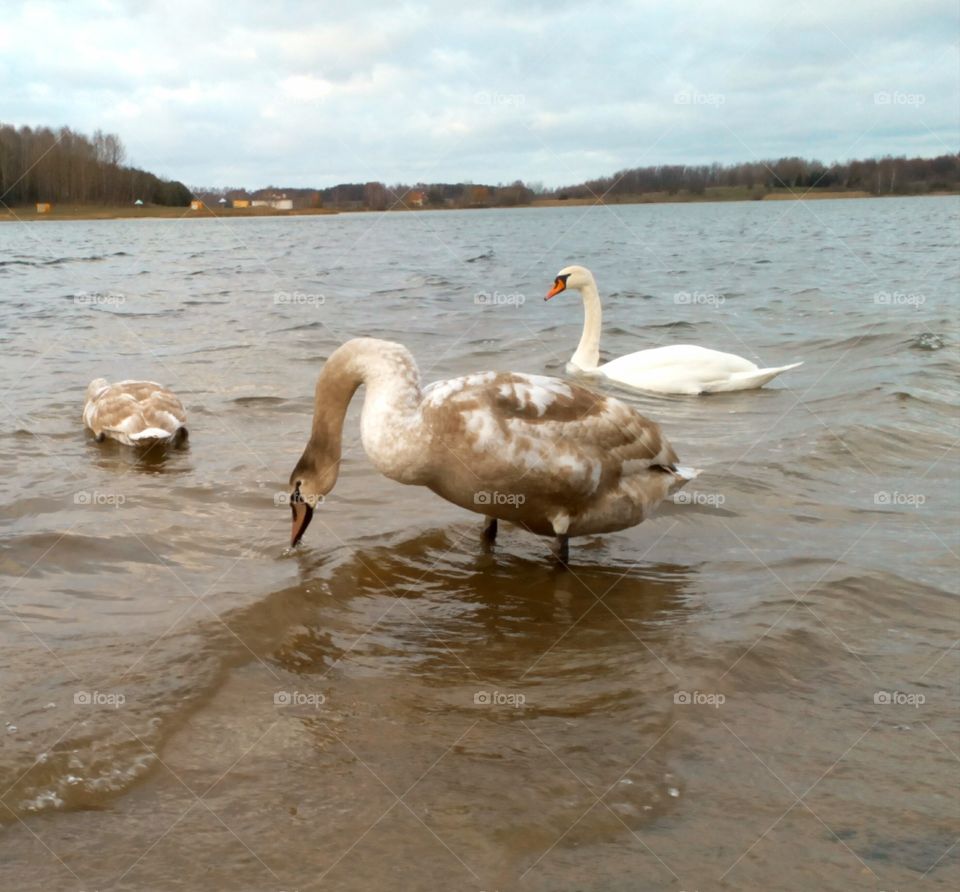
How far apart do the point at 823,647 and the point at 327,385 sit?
3086mm

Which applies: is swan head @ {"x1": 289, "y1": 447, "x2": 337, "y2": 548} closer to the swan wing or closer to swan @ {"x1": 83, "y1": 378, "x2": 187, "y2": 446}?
the swan wing

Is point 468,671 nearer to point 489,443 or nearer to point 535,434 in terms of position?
point 489,443

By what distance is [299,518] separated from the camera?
5879 millimetres

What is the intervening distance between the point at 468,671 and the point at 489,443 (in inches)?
53.8

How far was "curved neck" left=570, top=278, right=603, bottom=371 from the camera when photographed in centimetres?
1356

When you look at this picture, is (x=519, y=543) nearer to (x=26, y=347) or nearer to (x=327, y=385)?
(x=327, y=385)

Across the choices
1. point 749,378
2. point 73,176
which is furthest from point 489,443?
point 73,176

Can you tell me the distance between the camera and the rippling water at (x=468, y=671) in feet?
10.7

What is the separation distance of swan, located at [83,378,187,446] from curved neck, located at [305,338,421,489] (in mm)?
3370

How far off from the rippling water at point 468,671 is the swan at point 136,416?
0.83 ft

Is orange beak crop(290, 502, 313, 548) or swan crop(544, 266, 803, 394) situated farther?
swan crop(544, 266, 803, 394)

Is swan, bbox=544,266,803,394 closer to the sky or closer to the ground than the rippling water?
closer to the sky

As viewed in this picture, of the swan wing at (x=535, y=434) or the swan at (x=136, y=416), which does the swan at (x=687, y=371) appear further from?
the swan wing at (x=535, y=434)

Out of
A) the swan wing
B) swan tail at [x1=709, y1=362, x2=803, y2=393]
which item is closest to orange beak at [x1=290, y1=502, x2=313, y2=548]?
the swan wing
